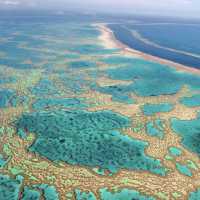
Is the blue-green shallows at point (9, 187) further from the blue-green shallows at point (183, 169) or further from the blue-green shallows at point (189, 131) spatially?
the blue-green shallows at point (189, 131)

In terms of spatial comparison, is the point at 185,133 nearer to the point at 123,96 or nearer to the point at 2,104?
the point at 123,96

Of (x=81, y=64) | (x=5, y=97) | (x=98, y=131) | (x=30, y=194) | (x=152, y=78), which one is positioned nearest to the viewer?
(x=30, y=194)

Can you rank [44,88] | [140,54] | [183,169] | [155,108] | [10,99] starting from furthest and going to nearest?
[140,54] → [44,88] → [10,99] → [155,108] → [183,169]

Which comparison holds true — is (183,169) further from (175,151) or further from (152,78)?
(152,78)

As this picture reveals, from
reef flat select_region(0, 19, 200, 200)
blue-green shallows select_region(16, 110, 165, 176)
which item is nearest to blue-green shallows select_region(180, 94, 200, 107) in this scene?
reef flat select_region(0, 19, 200, 200)

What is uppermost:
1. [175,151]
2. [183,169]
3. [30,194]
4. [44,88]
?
[44,88]

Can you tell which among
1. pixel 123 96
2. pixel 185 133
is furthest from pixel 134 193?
pixel 123 96

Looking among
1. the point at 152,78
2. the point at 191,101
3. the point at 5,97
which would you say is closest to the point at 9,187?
the point at 5,97
